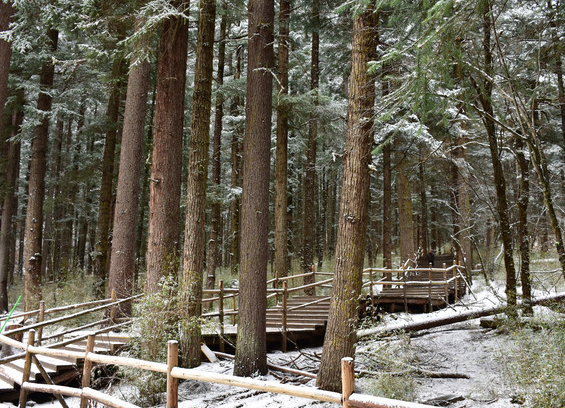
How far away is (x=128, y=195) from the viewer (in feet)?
36.4

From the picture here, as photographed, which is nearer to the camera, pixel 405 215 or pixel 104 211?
pixel 104 211

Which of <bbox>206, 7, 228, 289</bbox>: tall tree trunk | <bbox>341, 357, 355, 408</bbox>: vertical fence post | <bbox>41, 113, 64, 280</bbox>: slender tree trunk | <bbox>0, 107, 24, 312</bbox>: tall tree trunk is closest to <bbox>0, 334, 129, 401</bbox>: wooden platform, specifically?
<bbox>206, 7, 228, 289</bbox>: tall tree trunk

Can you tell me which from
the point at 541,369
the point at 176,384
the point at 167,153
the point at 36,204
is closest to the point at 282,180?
the point at 167,153

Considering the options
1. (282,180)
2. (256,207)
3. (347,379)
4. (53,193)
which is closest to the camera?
(347,379)

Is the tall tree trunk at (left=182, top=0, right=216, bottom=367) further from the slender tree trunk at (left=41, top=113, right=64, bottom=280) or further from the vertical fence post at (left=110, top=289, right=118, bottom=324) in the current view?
the slender tree trunk at (left=41, top=113, right=64, bottom=280)

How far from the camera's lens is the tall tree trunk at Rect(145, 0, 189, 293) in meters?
8.40

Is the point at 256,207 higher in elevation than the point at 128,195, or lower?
lower

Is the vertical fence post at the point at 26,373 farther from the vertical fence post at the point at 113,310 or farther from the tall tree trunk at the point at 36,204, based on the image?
the tall tree trunk at the point at 36,204

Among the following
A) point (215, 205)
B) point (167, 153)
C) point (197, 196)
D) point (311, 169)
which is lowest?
point (197, 196)

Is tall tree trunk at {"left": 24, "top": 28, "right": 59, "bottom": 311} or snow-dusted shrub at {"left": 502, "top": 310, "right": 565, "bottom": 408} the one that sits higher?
tall tree trunk at {"left": 24, "top": 28, "right": 59, "bottom": 311}

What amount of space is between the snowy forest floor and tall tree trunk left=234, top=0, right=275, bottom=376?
70cm

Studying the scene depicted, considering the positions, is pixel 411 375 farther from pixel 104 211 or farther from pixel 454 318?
pixel 104 211

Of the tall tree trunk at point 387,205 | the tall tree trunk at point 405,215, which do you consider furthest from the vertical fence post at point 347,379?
the tall tree trunk at point 405,215

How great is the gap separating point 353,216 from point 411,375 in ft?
9.43
